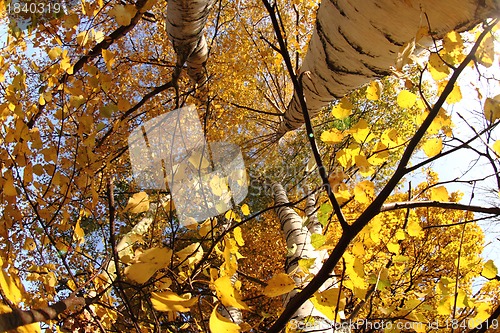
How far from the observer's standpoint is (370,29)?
3.61ft

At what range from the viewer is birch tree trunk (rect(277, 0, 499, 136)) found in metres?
0.94

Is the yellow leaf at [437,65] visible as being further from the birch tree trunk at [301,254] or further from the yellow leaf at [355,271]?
the birch tree trunk at [301,254]

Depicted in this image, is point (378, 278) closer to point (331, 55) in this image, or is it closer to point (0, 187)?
point (331, 55)

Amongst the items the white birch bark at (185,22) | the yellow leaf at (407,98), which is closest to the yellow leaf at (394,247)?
the yellow leaf at (407,98)

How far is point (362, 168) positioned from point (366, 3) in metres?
0.53

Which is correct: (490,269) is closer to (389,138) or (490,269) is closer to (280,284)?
(389,138)

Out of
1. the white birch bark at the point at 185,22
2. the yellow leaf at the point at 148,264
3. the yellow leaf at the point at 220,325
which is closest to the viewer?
the yellow leaf at the point at 220,325

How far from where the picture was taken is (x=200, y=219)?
5.98 metres

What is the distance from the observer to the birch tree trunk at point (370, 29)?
94 cm

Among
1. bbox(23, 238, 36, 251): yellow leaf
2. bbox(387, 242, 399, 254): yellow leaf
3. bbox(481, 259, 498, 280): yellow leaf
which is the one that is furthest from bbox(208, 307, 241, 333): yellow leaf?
bbox(23, 238, 36, 251): yellow leaf

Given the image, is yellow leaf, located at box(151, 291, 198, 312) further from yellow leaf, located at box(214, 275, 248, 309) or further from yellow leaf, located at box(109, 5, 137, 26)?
yellow leaf, located at box(109, 5, 137, 26)

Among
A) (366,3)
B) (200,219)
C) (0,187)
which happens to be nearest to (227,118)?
(200,219)

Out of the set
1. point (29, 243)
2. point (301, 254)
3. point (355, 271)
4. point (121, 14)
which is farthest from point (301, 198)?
point (29, 243)

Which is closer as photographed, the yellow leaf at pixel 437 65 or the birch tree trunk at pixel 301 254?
the yellow leaf at pixel 437 65
